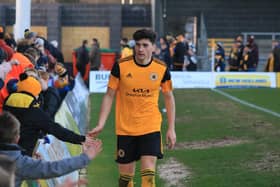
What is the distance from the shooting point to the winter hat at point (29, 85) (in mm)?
7914

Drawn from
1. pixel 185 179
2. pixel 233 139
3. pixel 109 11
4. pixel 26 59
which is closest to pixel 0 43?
pixel 26 59

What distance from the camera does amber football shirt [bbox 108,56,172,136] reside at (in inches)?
319

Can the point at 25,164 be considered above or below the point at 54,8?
→ below

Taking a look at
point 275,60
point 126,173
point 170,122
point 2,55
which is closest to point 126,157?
point 126,173

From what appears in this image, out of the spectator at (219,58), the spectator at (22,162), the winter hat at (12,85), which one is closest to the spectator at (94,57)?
the spectator at (219,58)

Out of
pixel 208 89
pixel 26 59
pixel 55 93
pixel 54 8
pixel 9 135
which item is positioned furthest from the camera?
pixel 54 8

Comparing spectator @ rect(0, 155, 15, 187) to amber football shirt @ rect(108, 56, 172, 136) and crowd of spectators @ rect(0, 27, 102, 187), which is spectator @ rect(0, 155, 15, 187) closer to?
crowd of spectators @ rect(0, 27, 102, 187)

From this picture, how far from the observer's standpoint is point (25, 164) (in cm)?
533

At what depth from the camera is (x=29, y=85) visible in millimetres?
7961

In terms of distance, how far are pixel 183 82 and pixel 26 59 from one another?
796 inches

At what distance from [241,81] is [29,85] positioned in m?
23.5

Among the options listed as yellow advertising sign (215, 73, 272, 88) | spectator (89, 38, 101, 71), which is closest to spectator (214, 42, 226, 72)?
yellow advertising sign (215, 73, 272, 88)

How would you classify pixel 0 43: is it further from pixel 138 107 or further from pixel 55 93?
pixel 138 107

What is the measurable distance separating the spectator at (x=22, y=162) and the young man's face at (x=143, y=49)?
274 centimetres
